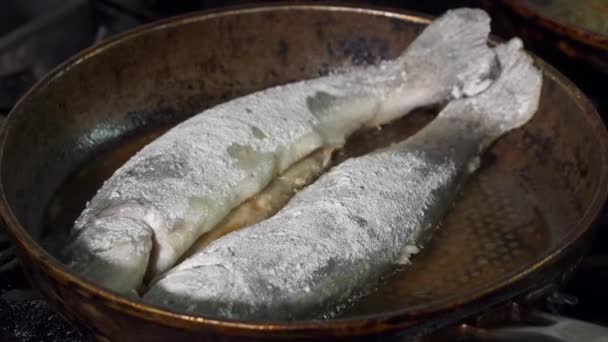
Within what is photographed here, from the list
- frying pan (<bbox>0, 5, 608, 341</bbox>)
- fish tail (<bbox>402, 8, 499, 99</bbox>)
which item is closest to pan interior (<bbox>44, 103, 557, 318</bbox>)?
frying pan (<bbox>0, 5, 608, 341</bbox>)

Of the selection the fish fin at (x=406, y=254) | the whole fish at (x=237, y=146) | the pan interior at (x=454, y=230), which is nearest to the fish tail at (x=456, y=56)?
the whole fish at (x=237, y=146)

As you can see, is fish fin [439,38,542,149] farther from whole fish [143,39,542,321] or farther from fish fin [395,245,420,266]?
fish fin [395,245,420,266]

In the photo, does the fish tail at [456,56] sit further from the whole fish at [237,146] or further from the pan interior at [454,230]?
the pan interior at [454,230]

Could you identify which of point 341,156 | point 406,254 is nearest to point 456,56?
point 341,156

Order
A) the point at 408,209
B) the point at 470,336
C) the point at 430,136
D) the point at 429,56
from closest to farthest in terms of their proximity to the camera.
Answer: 1. the point at 470,336
2. the point at 408,209
3. the point at 430,136
4. the point at 429,56

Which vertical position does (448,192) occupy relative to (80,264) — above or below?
below

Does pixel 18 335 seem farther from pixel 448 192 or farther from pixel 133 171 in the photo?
pixel 448 192

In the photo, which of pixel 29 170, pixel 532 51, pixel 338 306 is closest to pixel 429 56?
pixel 532 51
